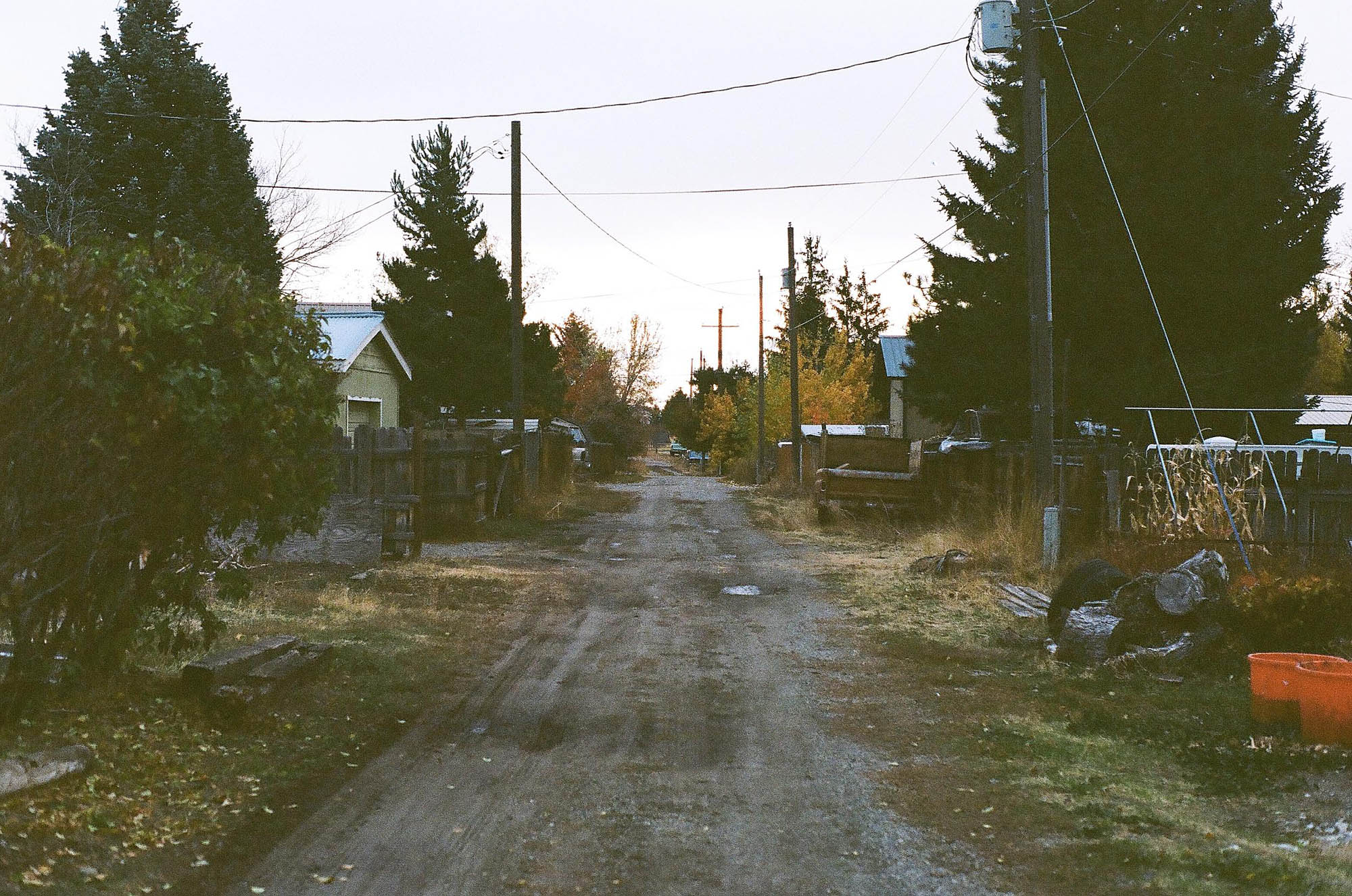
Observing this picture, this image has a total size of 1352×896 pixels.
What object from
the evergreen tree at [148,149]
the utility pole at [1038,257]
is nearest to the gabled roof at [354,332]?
the evergreen tree at [148,149]

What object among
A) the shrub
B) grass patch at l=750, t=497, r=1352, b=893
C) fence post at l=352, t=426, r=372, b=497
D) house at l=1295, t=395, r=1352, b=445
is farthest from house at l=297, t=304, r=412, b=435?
the shrub

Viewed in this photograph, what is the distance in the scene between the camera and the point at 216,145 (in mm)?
24797

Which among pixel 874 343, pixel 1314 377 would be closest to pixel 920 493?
pixel 1314 377

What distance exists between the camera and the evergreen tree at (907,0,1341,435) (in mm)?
19688

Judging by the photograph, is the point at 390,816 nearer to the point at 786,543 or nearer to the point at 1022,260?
the point at 786,543

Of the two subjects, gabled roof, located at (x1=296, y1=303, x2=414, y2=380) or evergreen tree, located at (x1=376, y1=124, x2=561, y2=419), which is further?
evergreen tree, located at (x1=376, y1=124, x2=561, y2=419)

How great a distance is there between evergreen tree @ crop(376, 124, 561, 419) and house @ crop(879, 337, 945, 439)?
51.2 feet

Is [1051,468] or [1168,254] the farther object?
[1168,254]

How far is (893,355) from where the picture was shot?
172ft

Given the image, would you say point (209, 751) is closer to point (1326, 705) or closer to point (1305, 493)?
point (1326, 705)

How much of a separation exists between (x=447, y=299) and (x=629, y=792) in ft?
110

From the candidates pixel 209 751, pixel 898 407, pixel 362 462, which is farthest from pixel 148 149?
pixel 898 407

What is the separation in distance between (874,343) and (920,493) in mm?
53719

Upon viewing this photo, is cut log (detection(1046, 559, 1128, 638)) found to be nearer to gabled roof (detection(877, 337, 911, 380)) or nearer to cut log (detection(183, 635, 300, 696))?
cut log (detection(183, 635, 300, 696))
